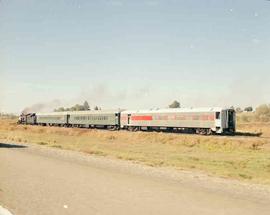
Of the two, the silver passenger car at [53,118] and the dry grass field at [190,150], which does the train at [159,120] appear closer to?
the silver passenger car at [53,118]

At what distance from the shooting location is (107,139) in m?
58.4

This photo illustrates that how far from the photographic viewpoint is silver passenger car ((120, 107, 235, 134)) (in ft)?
168

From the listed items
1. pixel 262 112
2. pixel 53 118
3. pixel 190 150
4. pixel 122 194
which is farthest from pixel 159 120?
pixel 262 112

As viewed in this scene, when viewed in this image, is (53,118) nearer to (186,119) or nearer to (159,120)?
(159,120)

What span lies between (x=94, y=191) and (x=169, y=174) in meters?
6.33

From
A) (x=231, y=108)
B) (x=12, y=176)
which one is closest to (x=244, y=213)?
(x=12, y=176)

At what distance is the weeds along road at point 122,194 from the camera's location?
11.3 meters

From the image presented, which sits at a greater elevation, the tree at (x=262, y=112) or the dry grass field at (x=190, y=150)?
the tree at (x=262, y=112)

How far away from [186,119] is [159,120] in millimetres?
6423

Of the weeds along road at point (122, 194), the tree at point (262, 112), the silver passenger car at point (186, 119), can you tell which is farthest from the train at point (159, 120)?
the tree at point (262, 112)

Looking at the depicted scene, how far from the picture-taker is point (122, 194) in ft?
44.7

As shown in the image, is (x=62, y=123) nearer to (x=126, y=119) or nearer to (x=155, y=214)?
(x=126, y=119)

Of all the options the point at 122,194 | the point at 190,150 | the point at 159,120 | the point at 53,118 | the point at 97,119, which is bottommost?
the point at 190,150

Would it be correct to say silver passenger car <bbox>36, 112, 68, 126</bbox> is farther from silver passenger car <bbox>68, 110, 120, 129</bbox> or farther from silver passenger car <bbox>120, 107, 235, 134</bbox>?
silver passenger car <bbox>120, 107, 235, 134</bbox>
